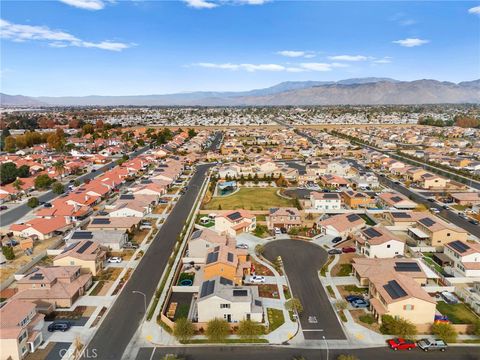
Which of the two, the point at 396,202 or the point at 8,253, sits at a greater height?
the point at 396,202

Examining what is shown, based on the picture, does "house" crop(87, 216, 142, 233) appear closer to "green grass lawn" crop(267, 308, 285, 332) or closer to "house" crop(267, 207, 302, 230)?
"house" crop(267, 207, 302, 230)

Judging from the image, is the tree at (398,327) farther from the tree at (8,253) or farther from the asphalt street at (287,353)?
the tree at (8,253)

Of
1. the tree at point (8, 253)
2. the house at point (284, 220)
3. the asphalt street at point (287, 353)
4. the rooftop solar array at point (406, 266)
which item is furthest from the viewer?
the house at point (284, 220)

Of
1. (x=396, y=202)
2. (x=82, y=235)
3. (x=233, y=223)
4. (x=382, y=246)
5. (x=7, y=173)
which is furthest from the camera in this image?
(x=7, y=173)

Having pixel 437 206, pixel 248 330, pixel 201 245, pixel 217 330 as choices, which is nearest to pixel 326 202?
pixel 437 206

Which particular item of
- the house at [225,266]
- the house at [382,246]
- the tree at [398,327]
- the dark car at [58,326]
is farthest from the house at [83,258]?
the house at [382,246]

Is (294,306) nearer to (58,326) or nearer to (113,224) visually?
(58,326)
